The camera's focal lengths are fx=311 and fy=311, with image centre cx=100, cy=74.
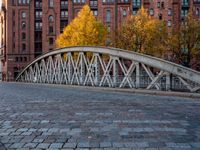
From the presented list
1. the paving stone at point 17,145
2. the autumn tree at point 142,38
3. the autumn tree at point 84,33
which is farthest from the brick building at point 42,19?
the paving stone at point 17,145

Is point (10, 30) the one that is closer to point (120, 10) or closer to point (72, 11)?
point (72, 11)

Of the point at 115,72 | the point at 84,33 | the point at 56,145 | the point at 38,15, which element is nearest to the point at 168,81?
the point at 115,72

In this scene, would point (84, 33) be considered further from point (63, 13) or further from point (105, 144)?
point (63, 13)

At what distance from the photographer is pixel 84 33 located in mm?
37469

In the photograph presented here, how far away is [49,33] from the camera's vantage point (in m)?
73.2

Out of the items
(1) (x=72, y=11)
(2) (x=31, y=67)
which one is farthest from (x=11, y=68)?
(2) (x=31, y=67)

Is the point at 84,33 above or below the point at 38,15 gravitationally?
below

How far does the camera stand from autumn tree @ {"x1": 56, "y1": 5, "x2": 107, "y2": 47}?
37250 mm

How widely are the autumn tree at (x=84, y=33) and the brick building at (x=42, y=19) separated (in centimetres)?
3286

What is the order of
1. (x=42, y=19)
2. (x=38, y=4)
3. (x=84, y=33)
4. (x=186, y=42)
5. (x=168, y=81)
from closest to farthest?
(x=168, y=81) < (x=186, y=42) < (x=84, y=33) < (x=42, y=19) < (x=38, y=4)

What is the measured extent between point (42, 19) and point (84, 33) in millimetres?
39010

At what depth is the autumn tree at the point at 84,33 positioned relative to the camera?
37.2 m

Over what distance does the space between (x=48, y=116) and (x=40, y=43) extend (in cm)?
6827

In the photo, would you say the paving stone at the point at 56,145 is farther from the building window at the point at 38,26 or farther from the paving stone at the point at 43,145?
the building window at the point at 38,26
